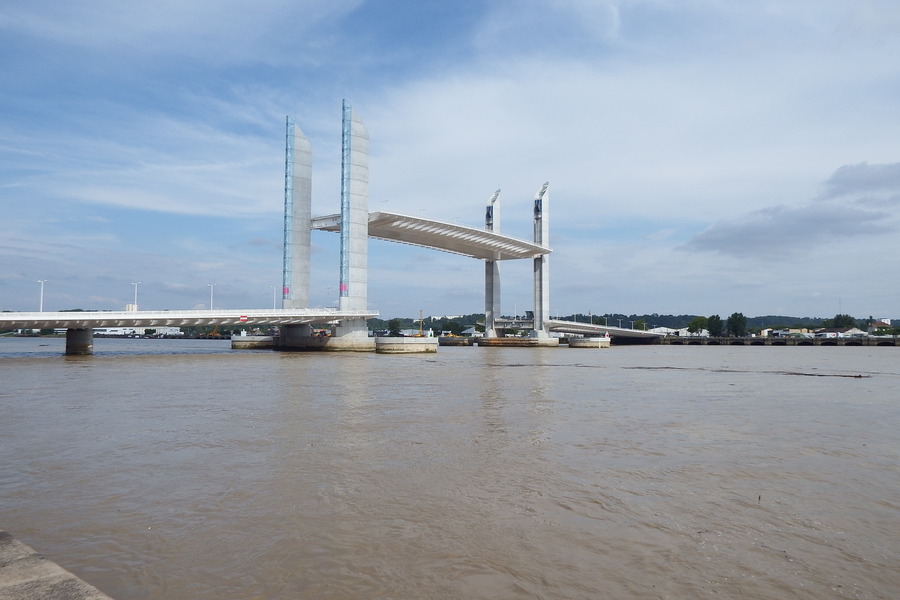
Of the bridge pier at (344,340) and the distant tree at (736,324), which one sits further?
the distant tree at (736,324)

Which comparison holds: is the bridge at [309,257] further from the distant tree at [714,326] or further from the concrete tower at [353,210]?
the distant tree at [714,326]

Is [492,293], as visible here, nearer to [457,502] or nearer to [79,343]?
[79,343]

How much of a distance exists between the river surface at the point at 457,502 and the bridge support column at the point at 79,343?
40.5m

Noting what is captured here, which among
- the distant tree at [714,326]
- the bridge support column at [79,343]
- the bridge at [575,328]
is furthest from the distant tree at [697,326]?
the bridge support column at [79,343]

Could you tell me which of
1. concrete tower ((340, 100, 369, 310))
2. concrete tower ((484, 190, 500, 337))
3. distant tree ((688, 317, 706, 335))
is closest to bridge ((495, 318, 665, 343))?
concrete tower ((484, 190, 500, 337))

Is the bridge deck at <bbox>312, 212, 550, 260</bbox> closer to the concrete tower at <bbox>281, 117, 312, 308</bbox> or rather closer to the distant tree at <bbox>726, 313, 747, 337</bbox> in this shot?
the concrete tower at <bbox>281, 117, 312, 308</bbox>

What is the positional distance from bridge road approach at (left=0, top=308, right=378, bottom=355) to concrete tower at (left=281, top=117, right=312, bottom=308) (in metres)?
5.69

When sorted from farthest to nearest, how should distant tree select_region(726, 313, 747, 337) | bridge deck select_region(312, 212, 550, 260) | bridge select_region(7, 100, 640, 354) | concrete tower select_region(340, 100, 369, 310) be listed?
distant tree select_region(726, 313, 747, 337) → bridge deck select_region(312, 212, 550, 260) → concrete tower select_region(340, 100, 369, 310) → bridge select_region(7, 100, 640, 354)

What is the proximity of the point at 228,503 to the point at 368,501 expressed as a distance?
1.55m

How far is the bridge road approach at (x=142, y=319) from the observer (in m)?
44.2

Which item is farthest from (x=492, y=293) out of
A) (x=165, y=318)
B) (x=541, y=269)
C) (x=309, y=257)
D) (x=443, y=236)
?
(x=165, y=318)

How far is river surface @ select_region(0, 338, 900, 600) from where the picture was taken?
15.4ft

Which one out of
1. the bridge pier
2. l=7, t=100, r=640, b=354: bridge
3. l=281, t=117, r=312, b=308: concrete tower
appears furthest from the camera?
l=281, t=117, r=312, b=308: concrete tower

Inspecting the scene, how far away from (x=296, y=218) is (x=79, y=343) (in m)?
23.8
